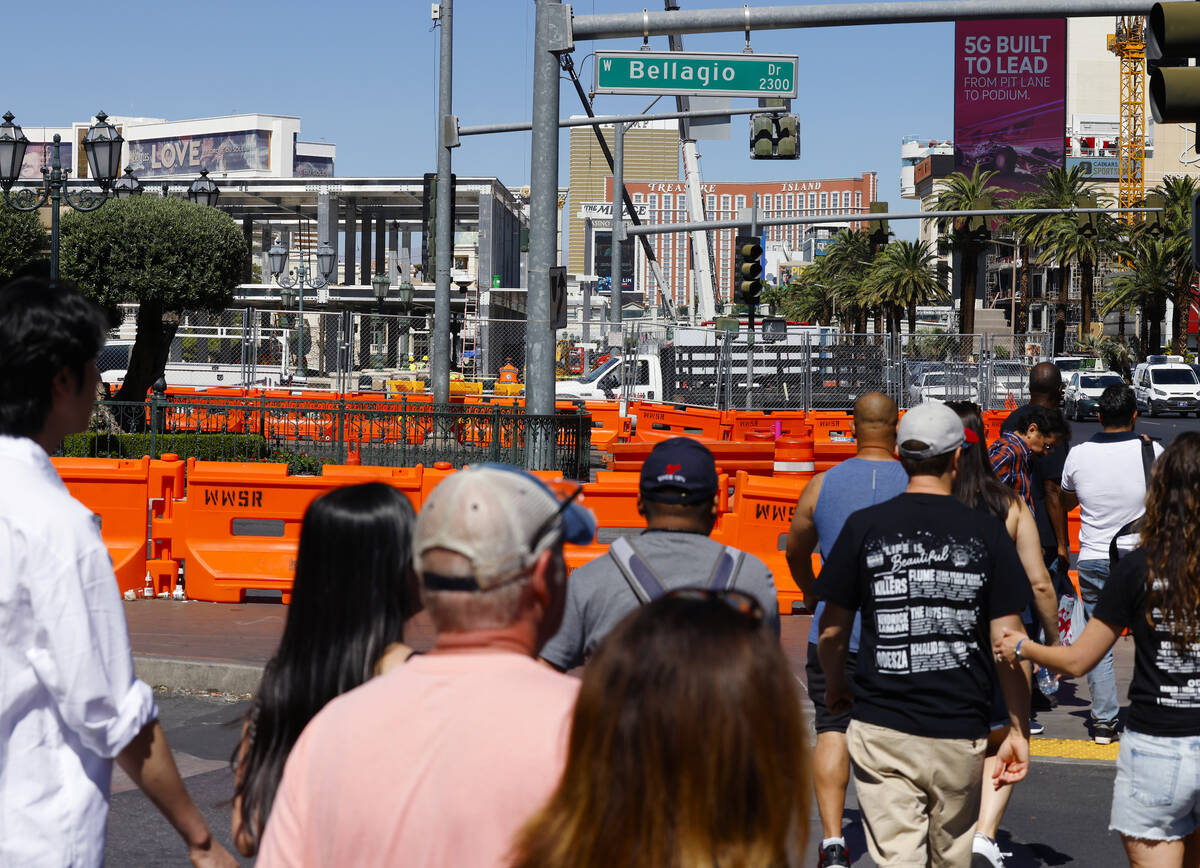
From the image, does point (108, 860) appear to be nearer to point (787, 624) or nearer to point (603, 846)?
point (603, 846)

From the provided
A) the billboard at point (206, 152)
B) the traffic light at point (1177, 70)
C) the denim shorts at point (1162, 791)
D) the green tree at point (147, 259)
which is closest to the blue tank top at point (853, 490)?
the denim shorts at point (1162, 791)

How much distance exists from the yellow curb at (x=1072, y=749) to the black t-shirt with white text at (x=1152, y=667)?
3.42 m

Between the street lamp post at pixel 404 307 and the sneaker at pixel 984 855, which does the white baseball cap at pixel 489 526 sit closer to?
the sneaker at pixel 984 855

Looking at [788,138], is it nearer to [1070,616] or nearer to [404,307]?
[1070,616]

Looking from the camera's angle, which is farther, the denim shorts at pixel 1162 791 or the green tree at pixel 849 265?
the green tree at pixel 849 265

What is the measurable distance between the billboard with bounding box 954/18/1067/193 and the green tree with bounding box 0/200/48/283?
104606 mm

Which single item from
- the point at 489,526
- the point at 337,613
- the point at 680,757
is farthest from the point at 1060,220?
the point at 680,757

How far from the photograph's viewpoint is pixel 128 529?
11.5 meters

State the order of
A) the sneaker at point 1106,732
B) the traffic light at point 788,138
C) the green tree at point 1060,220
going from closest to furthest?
the sneaker at point 1106,732 < the traffic light at point 788,138 < the green tree at point 1060,220

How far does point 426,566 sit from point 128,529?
1004 cm

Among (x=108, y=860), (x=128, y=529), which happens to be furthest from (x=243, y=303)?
(x=108, y=860)

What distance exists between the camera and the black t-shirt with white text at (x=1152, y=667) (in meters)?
4.10

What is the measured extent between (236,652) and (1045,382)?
5.49m

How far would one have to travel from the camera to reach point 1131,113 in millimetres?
137625
